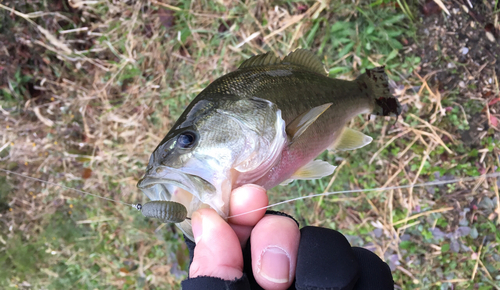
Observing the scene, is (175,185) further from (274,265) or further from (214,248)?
(274,265)

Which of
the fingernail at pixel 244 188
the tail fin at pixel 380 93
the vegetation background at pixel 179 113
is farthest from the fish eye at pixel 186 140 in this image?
the vegetation background at pixel 179 113

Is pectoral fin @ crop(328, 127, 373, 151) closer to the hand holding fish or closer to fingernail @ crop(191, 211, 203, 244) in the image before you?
the hand holding fish

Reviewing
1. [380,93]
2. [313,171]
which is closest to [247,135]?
[313,171]

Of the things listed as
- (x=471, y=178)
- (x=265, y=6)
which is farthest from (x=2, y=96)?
(x=471, y=178)

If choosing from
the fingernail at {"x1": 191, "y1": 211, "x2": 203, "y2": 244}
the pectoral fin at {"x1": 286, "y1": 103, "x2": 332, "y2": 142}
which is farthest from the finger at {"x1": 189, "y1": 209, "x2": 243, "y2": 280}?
the pectoral fin at {"x1": 286, "y1": 103, "x2": 332, "y2": 142}

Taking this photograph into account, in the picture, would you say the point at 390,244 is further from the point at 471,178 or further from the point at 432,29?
the point at 432,29
